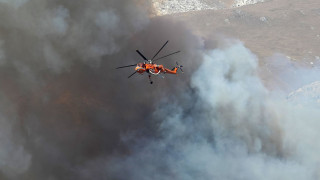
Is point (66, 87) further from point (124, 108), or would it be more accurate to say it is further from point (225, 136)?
point (225, 136)

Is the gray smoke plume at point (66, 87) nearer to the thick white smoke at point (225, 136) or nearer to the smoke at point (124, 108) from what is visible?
the smoke at point (124, 108)

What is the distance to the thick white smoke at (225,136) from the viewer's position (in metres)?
45.7

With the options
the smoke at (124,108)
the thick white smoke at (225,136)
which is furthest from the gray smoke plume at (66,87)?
the thick white smoke at (225,136)

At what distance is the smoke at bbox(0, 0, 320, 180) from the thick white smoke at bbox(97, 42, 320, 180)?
0.14 meters

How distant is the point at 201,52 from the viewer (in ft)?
180

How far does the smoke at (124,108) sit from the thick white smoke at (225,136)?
0.45ft

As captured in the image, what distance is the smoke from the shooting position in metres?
40.8

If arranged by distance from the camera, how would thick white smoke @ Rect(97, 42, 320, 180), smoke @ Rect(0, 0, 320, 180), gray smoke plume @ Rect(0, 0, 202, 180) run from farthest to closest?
thick white smoke @ Rect(97, 42, 320, 180) → smoke @ Rect(0, 0, 320, 180) → gray smoke plume @ Rect(0, 0, 202, 180)

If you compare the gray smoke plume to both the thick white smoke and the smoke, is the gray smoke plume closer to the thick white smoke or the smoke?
the smoke

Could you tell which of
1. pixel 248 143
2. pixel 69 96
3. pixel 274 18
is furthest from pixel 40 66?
pixel 274 18

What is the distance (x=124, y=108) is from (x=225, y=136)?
46.1ft

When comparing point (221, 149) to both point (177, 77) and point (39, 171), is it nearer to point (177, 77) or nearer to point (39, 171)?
point (177, 77)

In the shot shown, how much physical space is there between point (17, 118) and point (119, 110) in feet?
39.6

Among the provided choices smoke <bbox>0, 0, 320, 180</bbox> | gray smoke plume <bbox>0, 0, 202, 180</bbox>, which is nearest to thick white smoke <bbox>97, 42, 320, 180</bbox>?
smoke <bbox>0, 0, 320, 180</bbox>
